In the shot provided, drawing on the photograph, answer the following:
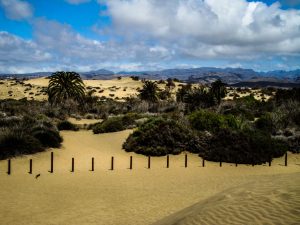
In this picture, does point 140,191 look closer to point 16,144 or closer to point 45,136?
point 16,144

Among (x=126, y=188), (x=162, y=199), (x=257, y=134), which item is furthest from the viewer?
(x=257, y=134)

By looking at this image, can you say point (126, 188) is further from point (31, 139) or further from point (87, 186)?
point (31, 139)

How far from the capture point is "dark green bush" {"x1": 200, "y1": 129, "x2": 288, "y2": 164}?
Answer: 1916 centimetres

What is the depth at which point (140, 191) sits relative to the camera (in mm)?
13453

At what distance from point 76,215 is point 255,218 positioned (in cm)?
572

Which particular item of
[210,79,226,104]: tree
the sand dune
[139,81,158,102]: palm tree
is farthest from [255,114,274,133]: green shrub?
[139,81,158,102]: palm tree

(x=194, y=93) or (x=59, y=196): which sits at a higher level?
(x=194, y=93)

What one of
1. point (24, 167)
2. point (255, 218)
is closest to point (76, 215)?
point (255, 218)

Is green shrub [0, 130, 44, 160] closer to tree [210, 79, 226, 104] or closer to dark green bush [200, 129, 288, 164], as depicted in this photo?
dark green bush [200, 129, 288, 164]

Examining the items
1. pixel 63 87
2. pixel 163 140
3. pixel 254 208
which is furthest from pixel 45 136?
pixel 63 87

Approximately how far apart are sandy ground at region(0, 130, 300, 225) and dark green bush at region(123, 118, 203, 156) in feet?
2.52

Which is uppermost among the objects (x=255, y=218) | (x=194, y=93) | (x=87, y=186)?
(x=194, y=93)

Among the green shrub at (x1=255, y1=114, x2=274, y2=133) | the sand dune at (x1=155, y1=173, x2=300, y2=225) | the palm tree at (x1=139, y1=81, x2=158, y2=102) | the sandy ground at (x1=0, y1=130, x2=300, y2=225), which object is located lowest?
the sandy ground at (x1=0, y1=130, x2=300, y2=225)

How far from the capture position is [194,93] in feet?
141
